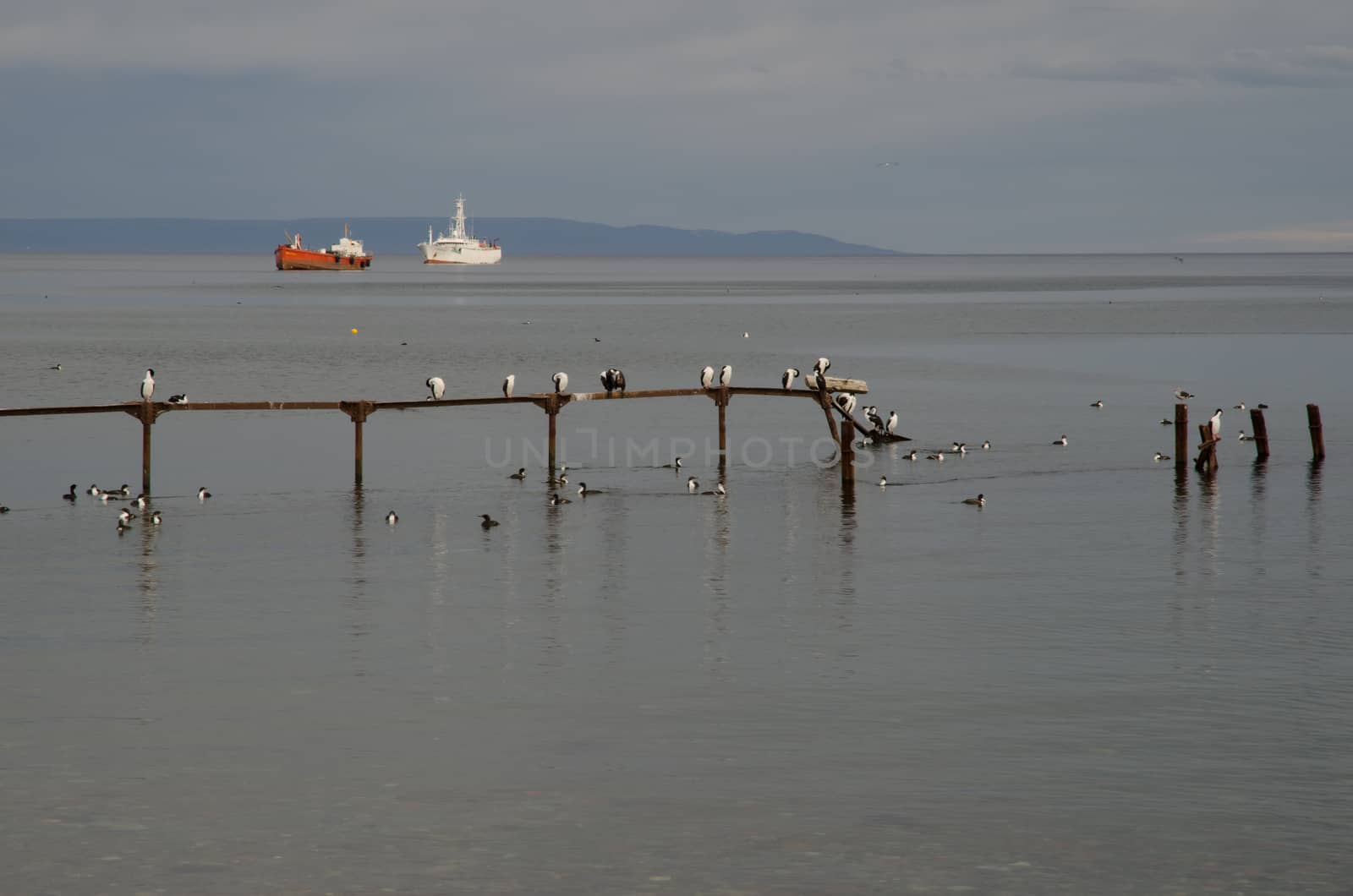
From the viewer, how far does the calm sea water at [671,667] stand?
12742 millimetres

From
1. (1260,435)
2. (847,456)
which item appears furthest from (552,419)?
(1260,435)

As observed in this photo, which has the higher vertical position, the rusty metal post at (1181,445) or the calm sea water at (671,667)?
the rusty metal post at (1181,445)

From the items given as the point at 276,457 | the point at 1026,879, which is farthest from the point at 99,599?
the point at 276,457

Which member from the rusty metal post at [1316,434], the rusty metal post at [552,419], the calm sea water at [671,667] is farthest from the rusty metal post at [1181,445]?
the rusty metal post at [552,419]

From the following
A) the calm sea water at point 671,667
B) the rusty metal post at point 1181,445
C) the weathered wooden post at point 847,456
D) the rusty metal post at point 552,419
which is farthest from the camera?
the rusty metal post at point 1181,445

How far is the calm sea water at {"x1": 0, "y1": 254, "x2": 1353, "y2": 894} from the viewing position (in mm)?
12742

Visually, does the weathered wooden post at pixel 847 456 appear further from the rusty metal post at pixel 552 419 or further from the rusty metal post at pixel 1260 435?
the rusty metal post at pixel 1260 435

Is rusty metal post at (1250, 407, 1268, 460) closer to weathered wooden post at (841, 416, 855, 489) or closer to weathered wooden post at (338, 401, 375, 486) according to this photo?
weathered wooden post at (841, 416, 855, 489)

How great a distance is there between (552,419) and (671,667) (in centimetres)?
1576

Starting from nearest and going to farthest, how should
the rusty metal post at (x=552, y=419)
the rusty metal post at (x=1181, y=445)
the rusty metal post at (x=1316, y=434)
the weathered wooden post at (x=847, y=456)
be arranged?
1. the weathered wooden post at (x=847, y=456)
2. the rusty metal post at (x=552, y=419)
3. the rusty metal post at (x=1181, y=445)
4. the rusty metal post at (x=1316, y=434)

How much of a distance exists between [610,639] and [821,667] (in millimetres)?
2802

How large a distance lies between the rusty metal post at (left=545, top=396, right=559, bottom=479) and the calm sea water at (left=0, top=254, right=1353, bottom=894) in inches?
46.3

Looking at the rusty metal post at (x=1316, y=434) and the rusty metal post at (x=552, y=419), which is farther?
the rusty metal post at (x=1316, y=434)

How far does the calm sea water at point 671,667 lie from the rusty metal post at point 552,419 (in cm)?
118
